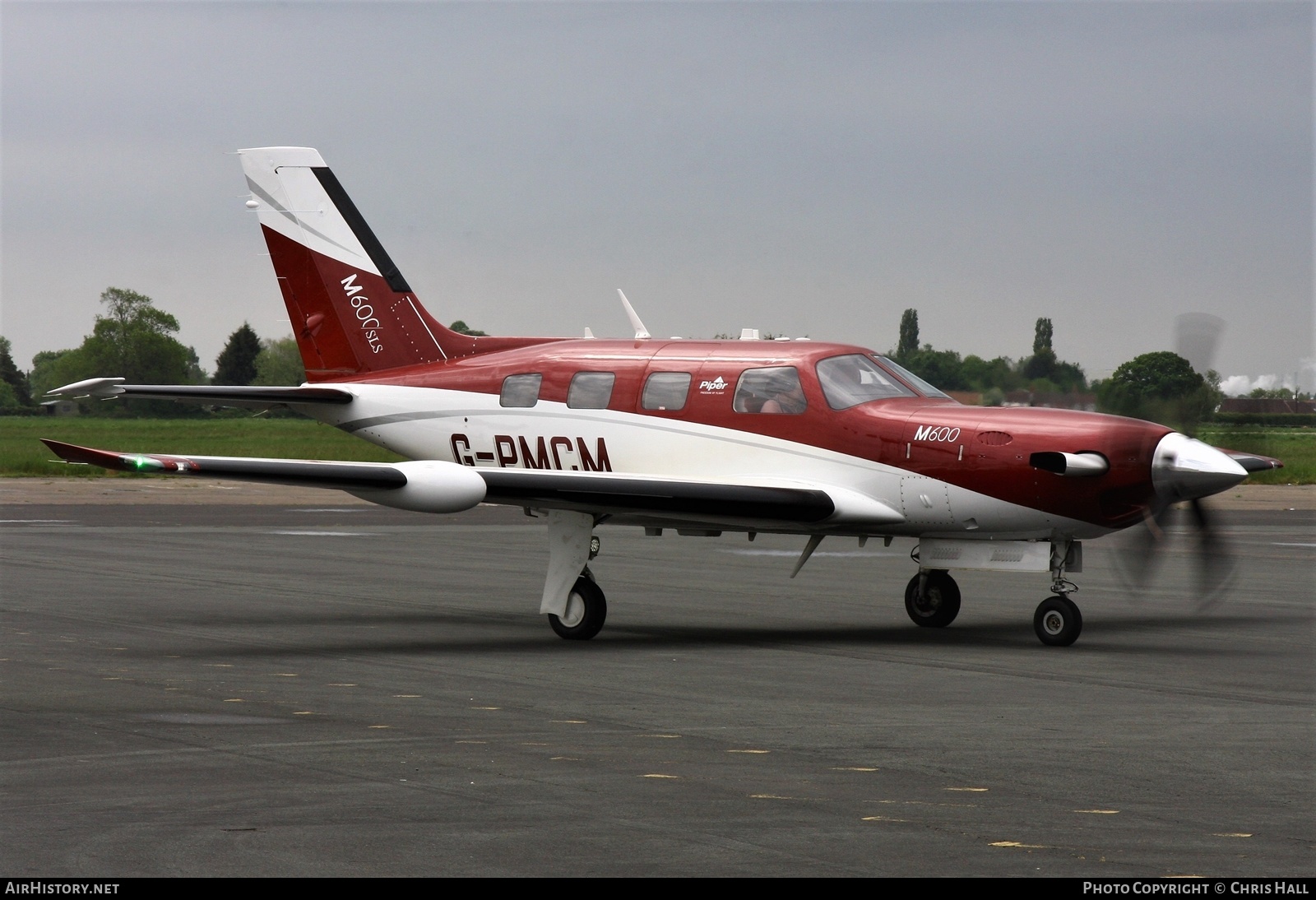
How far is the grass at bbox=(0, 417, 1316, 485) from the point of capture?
5456cm

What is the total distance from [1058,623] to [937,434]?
2029 mm

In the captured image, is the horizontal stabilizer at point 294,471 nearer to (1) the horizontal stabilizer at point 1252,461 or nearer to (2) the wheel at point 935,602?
(2) the wheel at point 935,602

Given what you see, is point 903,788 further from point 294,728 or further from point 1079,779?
point 294,728

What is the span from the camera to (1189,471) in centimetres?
1413

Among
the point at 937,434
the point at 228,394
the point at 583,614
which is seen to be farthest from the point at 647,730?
the point at 228,394

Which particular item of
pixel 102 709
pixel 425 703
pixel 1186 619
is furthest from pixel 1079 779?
pixel 1186 619

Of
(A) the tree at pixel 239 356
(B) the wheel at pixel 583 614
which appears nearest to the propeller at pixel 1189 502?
(B) the wheel at pixel 583 614

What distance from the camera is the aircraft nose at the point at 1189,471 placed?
14109mm

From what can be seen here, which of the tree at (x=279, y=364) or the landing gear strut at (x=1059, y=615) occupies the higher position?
the tree at (x=279, y=364)

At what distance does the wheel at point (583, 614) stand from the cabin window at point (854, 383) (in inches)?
115

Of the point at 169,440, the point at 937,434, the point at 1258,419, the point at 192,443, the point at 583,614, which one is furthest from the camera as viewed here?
the point at 169,440

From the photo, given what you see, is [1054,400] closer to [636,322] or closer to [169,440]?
[636,322]

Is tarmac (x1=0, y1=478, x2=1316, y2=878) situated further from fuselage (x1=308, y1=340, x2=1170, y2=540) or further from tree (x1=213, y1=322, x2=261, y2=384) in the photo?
tree (x1=213, y1=322, x2=261, y2=384)

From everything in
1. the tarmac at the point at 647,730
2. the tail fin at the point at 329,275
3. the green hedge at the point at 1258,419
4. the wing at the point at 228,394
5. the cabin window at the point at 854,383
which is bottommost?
the tarmac at the point at 647,730
